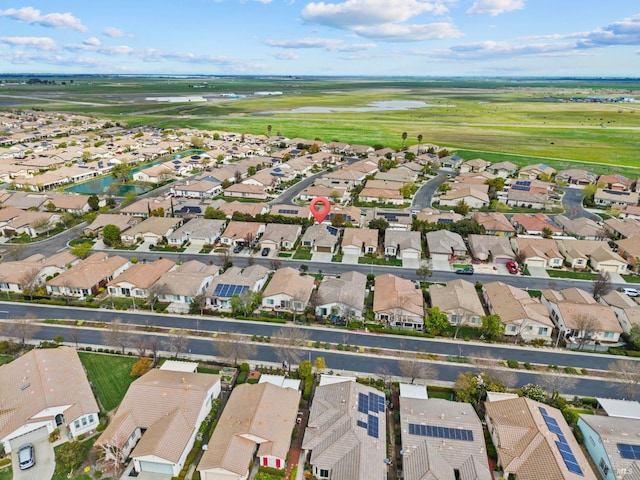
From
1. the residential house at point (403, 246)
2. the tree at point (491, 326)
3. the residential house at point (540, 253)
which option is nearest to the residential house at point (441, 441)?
the tree at point (491, 326)

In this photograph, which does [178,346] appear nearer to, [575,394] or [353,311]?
[353,311]

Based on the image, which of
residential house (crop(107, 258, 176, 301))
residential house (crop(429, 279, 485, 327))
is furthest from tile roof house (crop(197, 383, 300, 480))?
residential house (crop(107, 258, 176, 301))

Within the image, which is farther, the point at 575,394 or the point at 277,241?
the point at 277,241

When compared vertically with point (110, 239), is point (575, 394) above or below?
below

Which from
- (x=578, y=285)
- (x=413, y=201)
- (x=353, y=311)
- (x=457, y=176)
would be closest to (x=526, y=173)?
(x=457, y=176)

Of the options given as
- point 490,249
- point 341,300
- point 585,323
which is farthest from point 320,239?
point 585,323

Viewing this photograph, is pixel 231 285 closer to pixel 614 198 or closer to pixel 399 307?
pixel 399 307
